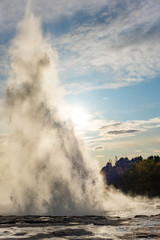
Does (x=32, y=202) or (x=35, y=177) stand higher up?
(x=35, y=177)

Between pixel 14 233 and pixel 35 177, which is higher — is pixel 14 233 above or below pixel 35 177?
below

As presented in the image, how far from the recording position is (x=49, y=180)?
1687 inches

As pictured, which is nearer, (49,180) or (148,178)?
(49,180)

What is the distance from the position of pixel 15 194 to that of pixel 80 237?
24451mm

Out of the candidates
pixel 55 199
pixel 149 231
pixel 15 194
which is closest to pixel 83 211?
pixel 55 199

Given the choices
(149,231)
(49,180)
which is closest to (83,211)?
(49,180)

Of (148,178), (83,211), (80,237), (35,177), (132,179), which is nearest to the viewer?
(80,237)

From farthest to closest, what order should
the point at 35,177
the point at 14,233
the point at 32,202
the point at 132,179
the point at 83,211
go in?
the point at 132,179 → the point at 35,177 → the point at 32,202 → the point at 83,211 → the point at 14,233

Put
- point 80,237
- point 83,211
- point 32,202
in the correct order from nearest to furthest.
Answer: point 80,237, point 83,211, point 32,202

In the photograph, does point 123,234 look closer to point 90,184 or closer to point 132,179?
point 90,184

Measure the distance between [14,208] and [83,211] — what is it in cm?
1002

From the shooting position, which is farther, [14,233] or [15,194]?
[15,194]

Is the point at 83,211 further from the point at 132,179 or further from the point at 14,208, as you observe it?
the point at 132,179

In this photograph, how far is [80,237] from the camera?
20.7 metres
